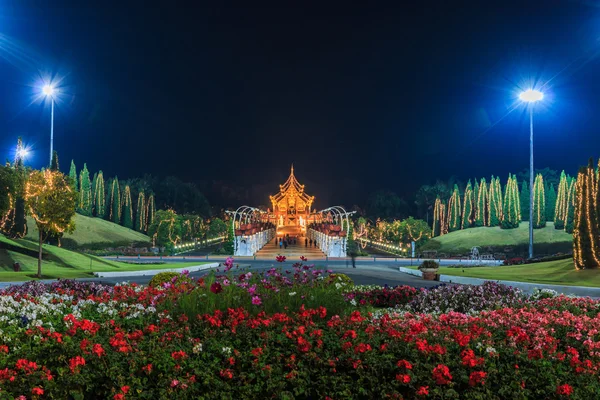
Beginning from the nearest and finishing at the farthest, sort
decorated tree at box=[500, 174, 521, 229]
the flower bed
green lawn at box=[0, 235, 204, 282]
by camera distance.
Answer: the flower bed, green lawn at box=[0, 235, 204, 282], decorated tree at box=[500, 174, 521, 229]

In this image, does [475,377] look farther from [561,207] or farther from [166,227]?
[561,207]

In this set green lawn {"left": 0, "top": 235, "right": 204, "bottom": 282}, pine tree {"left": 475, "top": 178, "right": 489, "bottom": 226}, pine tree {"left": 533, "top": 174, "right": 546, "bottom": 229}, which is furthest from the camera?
pine tree {"left": 475, "top": 178, "right": 489, "bottom": 226}

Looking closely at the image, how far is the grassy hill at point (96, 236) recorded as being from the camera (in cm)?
6255

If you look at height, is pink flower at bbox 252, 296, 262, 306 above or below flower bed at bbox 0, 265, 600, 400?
above

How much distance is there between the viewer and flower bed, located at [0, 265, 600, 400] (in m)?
5.71

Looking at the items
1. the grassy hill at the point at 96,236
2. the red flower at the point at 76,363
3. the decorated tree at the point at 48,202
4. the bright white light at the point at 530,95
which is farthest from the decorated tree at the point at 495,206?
the red flower at the point at 76,363

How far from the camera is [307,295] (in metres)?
10.2

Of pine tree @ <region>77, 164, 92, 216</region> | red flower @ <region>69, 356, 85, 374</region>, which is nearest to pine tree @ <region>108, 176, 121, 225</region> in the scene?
pine tree @ <region>77, 164, 92, 216</region>

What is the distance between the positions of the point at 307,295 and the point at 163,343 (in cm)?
388

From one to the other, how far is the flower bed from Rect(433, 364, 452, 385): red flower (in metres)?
0.03

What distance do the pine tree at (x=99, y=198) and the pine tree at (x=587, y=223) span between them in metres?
76.6

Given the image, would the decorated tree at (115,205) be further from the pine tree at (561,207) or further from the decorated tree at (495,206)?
the pine tree at (561,207)

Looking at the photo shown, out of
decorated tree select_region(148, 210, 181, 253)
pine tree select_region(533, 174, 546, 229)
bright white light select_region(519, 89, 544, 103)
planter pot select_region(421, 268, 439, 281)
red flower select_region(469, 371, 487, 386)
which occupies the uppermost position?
bright white light select_region(519, 89, 544, 103)

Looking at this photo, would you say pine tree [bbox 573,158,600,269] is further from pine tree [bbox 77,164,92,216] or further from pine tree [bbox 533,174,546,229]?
pine tree [bbox 77,164,92,216]
